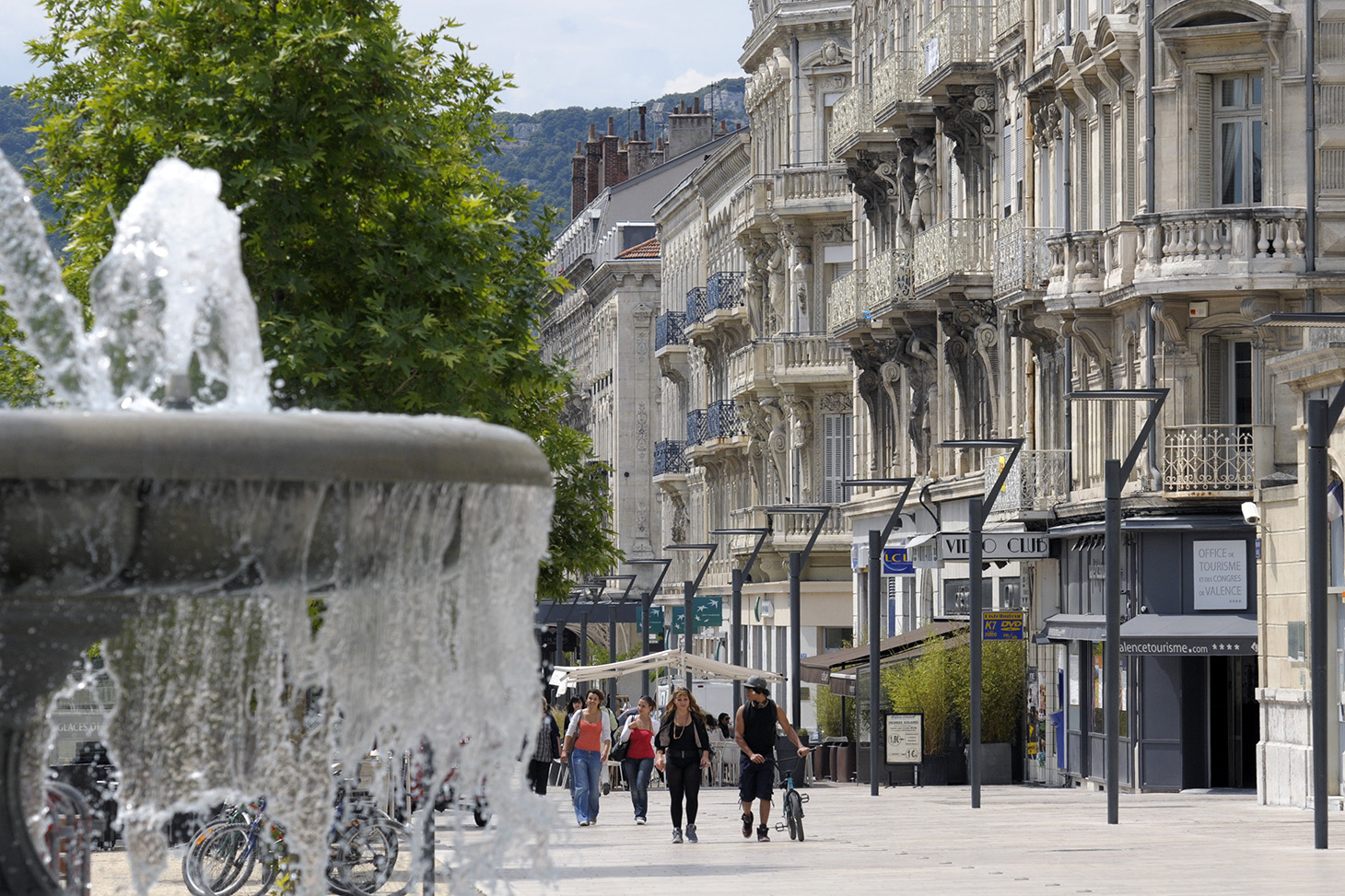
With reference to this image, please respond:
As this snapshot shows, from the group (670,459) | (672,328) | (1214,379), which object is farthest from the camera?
(670,459)

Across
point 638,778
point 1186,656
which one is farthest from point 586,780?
point 1186,656

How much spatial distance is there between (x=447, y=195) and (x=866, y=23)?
3426 centimetres

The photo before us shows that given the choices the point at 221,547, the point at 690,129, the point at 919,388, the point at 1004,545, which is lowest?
the point at 221,547

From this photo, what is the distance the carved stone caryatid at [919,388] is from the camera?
4684cm

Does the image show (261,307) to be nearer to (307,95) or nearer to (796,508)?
(307,95)

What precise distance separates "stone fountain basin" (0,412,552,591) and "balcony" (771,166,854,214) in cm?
5098

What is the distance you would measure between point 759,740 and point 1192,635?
11603mm

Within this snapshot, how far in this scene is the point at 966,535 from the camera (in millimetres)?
37875

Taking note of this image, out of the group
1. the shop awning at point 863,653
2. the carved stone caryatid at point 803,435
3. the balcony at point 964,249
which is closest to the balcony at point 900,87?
the balcony at point 964,249

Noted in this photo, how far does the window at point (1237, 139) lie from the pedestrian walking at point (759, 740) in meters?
12.8

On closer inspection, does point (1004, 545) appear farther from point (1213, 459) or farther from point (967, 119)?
point (967, 119)

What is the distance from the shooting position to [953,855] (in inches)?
883

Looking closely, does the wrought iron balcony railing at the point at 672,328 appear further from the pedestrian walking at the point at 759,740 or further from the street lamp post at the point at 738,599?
the pedestrian walking at the point at 759,740

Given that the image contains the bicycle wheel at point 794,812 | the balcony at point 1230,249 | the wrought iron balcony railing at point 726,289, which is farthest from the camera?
the wrought iron balcony railing at point 726,289
